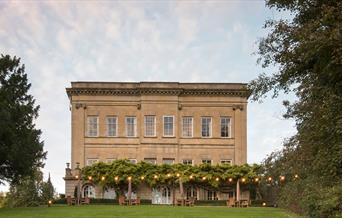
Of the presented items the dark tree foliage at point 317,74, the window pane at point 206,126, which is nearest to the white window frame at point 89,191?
the window pane at point 206,126

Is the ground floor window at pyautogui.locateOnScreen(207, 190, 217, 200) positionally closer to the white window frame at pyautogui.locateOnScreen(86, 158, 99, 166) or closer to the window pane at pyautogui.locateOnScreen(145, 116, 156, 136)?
the window pane at pyautogui.locateOnScreen(145, 116, 156, 136)

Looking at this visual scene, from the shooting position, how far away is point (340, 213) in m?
12.1

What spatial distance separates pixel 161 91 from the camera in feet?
143

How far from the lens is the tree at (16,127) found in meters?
30.0

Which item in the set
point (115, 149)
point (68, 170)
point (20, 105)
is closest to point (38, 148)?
point (20, 105)

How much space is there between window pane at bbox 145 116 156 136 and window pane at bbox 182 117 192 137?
96.0 inches

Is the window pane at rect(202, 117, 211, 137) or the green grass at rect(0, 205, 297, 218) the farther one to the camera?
the window pane at rect(202, 117, 211, 137)

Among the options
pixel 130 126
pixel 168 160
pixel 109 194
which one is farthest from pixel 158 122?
pixel 109 194

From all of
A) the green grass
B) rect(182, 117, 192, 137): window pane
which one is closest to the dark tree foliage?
the green grass

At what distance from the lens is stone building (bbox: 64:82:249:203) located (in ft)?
143

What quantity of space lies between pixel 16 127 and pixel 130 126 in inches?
552

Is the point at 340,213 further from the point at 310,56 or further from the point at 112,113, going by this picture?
the point at 112,113

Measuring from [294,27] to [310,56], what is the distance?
0.80 meters

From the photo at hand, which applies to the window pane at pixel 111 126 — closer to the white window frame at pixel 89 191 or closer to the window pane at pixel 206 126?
the white window frame at pixel 89 191
